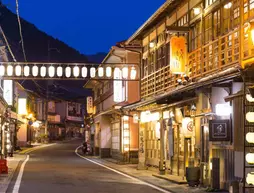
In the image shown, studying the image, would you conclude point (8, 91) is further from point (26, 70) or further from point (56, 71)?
point (56, 71)

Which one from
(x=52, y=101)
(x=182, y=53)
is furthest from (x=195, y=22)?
(x=52, y=101)

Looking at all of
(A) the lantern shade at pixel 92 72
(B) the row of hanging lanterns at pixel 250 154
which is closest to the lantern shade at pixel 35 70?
(A) the lantern shade at pixel 92 72

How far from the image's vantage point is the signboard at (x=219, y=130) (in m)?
18.7

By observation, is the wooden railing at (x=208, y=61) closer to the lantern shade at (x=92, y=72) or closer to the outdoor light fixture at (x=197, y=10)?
the outdoor light fixture at (x=197, y=10)

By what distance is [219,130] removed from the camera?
62.1ft

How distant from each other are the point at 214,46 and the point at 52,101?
87148 mm

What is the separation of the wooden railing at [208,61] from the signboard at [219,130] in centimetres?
186

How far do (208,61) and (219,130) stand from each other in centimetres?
288

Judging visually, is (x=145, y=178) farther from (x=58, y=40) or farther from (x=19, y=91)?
(x=58, y=40)

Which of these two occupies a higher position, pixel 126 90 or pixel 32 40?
pixel 32 40

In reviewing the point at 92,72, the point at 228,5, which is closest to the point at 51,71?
the point at 92,72

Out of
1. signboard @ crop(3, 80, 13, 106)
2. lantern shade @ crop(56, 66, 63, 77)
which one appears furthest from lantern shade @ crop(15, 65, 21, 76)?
signboard @ crop(3, 80, 13, 106)

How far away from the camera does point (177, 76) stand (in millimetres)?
24750

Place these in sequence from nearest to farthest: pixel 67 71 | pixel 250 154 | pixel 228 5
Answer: pixel 250 154 → pixel 228 5 → pixel 67 71
